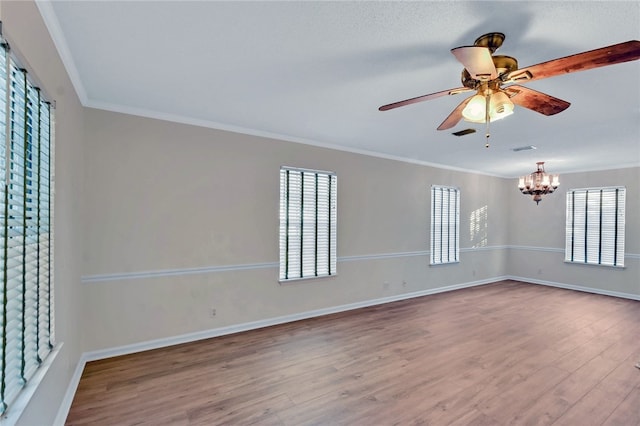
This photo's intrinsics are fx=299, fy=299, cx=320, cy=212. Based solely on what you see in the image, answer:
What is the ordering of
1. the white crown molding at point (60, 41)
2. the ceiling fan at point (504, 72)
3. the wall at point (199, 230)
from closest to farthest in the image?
the ceiling fan at point (504, 72) < the white crown molding at point (60, 41) < the wall at point (199, 230)

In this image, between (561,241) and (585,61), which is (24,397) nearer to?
(585,61)

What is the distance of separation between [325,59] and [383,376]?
2.80 m

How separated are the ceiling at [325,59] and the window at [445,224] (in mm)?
2329

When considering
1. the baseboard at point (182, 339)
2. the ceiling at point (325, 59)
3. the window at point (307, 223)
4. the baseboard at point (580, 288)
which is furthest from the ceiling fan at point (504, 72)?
the baseboard at point (580, 288)

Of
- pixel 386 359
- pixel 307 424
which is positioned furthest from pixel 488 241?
pixel 307 424

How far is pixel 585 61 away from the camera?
5.01 ft

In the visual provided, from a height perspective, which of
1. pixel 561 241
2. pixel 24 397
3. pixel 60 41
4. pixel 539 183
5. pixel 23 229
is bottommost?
pixel 24 397

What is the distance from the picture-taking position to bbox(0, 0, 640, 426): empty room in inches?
65.4

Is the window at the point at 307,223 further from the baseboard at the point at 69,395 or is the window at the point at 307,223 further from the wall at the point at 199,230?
the baseboard at the point at 69,395

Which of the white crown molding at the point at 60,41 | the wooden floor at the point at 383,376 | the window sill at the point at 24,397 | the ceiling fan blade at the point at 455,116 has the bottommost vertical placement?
the wooden floor at the point at 383,376

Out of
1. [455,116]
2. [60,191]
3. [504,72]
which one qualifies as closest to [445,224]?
[455,116]

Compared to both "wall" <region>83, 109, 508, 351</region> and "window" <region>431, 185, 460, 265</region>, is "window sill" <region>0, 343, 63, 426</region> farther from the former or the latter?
"window" <region>431, 185, 460, 265</region>

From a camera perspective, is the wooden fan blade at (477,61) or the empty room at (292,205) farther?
the empty room at (292,205)

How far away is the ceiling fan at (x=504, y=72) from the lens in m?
1.47
